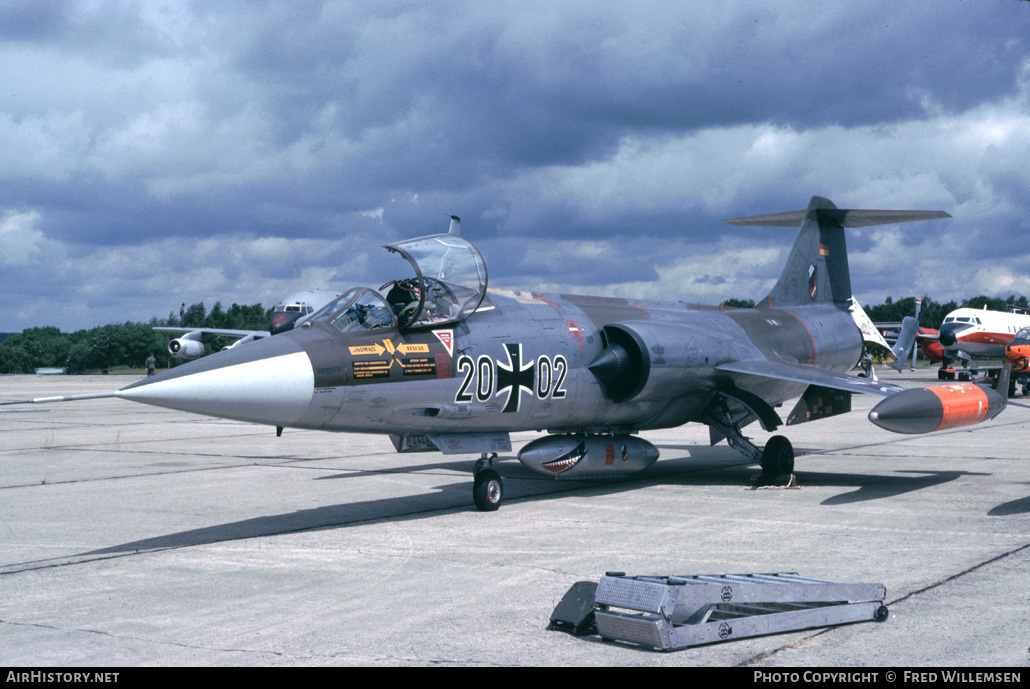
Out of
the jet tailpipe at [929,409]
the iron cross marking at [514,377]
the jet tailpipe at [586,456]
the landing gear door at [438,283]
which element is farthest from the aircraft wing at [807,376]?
the landing gear door at [438,283]

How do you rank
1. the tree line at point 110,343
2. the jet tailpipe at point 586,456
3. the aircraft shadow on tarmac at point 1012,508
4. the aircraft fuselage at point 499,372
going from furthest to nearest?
the tree line at point 110,343, the jet tailpipe at point 586,456, the aircraft shadow on tarmac at point 1012,508, the aircraft fuselage at point 499,372

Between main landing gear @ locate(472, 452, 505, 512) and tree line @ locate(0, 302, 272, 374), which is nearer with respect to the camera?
main landing gear @ locate(472, 452, 505, 512)

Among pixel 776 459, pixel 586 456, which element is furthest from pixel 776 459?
pixel 586 456

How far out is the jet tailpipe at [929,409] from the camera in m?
10.5

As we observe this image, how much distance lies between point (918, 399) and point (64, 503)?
1030 centimetres

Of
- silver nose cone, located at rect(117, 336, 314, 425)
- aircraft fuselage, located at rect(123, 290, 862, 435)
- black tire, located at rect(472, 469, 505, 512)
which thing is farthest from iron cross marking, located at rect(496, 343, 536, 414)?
silver nose cone, located at rect(117, 336, 314, 425)

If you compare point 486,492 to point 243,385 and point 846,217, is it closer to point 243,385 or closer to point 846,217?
point 243,385

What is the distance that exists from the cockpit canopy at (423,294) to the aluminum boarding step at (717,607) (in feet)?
15.2

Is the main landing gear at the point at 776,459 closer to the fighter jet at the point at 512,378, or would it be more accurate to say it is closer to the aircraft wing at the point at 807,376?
the fighter jet at the point at 512,378

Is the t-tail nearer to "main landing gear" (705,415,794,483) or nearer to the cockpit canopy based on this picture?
"main landing gear" (705,415,794,483)

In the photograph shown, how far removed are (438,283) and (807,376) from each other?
5.60m

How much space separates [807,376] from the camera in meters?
12.4

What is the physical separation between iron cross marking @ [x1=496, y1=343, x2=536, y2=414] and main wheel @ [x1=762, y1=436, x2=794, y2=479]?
397 centimetres

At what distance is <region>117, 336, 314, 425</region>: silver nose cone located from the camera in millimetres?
7488
